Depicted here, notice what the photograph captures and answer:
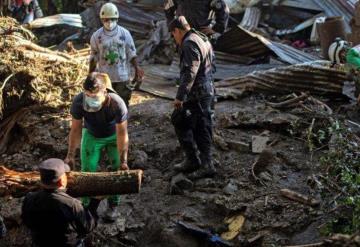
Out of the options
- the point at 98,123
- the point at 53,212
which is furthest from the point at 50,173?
the point at 98,123

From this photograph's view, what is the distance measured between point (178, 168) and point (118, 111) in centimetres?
150

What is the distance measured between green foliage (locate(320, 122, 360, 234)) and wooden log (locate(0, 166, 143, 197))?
6.49 ft

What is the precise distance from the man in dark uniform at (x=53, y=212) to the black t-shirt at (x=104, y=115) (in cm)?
121

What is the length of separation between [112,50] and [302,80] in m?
3.09

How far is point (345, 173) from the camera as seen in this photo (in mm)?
5727

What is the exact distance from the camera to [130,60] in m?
7.46

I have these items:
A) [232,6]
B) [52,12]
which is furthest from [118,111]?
[52,12]

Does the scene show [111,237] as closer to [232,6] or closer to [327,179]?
[327,179]

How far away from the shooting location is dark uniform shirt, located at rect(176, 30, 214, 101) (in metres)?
6.12

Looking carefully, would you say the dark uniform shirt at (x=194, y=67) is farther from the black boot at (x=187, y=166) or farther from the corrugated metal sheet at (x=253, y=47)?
the corrugated metal sheet at (x=253, y=47)

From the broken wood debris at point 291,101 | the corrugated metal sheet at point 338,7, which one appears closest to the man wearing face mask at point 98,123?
the broken wood debris at point 291,101

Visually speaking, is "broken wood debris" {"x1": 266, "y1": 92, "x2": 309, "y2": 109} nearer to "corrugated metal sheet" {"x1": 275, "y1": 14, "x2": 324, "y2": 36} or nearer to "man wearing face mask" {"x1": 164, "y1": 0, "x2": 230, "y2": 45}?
"man wearing face mask" {"x1": 164, "y1": 0, "x2": 230, "y2": 45}

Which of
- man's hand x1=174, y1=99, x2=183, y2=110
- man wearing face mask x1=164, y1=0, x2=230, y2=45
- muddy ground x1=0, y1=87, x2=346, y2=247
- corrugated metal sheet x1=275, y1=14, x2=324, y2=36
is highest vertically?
man wearing face mask x1=164, y1=0, x2=230, y2=45

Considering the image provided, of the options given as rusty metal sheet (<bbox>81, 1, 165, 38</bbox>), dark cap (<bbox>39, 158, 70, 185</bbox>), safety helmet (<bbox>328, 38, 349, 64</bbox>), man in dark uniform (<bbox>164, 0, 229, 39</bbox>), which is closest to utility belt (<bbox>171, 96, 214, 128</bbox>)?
man in dark uniform (<bbox>164, 0, 229, 39</bbox>)
